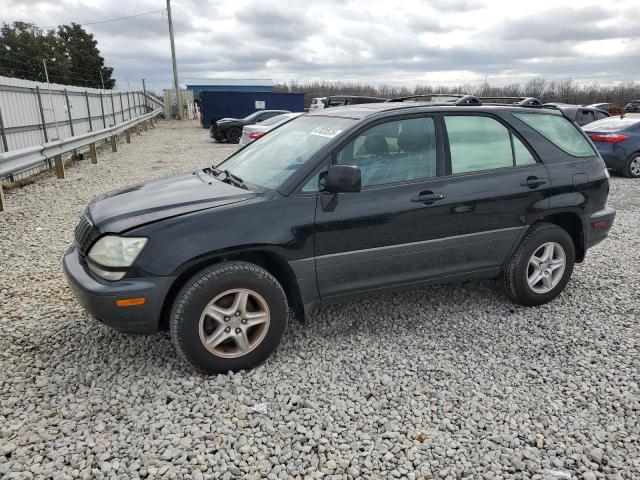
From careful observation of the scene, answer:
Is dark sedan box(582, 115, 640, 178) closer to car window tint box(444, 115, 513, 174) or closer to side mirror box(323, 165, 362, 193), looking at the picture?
car window tint box(444, 115, 513, 174)

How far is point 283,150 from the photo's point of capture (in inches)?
154

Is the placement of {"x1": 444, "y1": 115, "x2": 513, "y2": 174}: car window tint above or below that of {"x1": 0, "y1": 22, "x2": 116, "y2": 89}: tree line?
below

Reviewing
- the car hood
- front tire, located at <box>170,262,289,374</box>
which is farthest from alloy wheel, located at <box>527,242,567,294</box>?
the car hood

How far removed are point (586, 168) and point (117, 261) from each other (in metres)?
3.87

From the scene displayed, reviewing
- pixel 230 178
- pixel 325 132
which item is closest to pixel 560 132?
pixel 325 132

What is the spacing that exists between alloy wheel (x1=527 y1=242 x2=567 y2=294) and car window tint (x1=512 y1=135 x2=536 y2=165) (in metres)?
0.72

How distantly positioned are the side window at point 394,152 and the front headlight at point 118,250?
146 centimetres

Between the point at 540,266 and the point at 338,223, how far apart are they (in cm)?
203

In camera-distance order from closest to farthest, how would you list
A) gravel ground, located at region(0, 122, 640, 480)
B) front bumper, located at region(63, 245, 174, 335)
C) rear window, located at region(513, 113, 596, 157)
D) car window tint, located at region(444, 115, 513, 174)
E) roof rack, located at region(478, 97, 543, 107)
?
gravel ground, located at region(0, 122, 640, 480)
front bumper, located at region(63, 245, 174, 335)
car window tint, located at region(444, 115, 513, 174)
rear window, located at region(513, 113, 596, 157)
roof rack, located at region(478, 97, 543, 107)

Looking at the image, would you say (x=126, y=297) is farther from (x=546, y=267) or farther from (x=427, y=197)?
(x=546, y=267)

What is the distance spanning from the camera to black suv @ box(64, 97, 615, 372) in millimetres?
3021

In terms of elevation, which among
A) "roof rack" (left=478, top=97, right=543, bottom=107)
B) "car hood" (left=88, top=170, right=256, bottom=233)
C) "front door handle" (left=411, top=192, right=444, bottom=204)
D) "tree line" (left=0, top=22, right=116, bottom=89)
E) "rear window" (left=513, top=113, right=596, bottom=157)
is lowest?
"front door handle" (left=411, top=192, right=444, bottom=204)

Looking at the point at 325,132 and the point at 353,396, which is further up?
the point at 325,132

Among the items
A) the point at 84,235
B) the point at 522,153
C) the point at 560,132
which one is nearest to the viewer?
the point at 84,235
